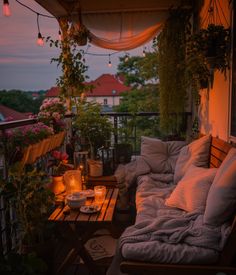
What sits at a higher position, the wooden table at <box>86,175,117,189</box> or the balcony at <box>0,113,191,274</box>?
the balcony at <box>0,113,191,274</box>

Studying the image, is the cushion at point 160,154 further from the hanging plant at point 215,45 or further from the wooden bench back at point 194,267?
the wooden bench back at point 194,267

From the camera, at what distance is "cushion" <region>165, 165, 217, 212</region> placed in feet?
7.68

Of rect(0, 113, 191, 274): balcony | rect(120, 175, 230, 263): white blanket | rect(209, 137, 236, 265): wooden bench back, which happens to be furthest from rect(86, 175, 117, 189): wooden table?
rect(120, 175, 230, 263): white blanket

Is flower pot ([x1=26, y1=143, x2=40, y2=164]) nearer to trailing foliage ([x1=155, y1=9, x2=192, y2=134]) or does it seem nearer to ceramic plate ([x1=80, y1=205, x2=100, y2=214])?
ceramic plate ([x1=80, y1=205, x2=100, y2=214])

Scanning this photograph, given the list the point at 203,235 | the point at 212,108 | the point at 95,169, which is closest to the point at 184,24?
the point at 212,108

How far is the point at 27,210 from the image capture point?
2.41 m

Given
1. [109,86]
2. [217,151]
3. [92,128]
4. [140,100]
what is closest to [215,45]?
[217,151]

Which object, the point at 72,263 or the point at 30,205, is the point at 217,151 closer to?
the point at 72,263

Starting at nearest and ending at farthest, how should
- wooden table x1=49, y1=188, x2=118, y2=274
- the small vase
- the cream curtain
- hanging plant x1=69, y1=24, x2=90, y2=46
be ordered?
wooden table x1=49, y1=188, x2=118, y2=274, the small vase, hanging plant x1=69, y1=24, x2=90, y2=46, the cream curtain

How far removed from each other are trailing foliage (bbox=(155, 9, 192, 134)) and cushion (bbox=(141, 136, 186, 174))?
20.6 inches

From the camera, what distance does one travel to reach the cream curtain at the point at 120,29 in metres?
4.58

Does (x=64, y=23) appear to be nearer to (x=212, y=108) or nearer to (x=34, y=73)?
(x=34, y=73)

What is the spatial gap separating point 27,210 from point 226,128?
1901mm

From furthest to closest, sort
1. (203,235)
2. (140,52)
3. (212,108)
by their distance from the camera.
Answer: (140,52), (212,108), (203,235)
